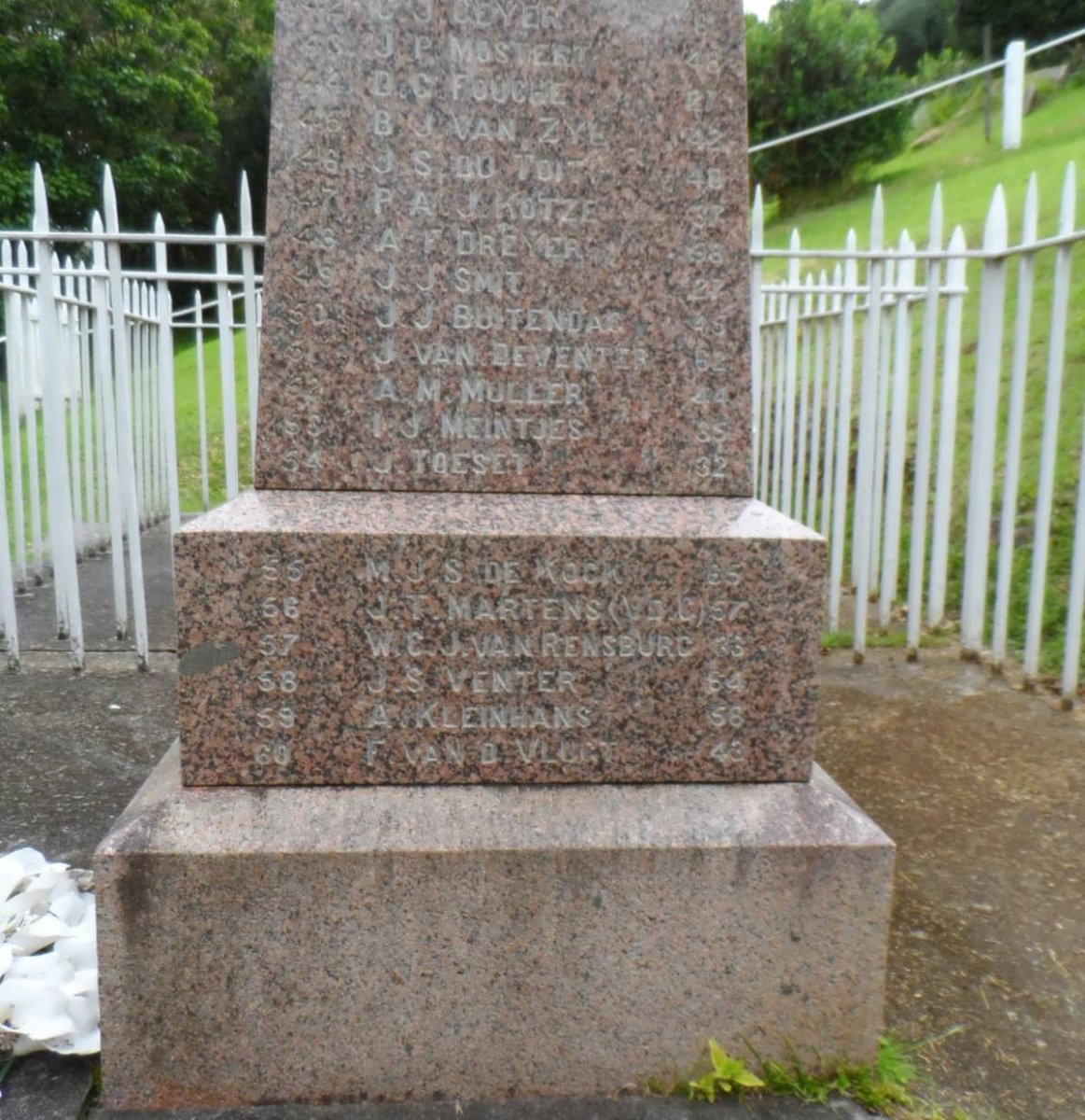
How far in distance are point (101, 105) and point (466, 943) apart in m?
21.6

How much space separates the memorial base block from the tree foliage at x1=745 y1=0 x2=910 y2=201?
2054 centimetres

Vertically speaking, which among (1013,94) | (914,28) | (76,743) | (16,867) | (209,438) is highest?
(914,28)

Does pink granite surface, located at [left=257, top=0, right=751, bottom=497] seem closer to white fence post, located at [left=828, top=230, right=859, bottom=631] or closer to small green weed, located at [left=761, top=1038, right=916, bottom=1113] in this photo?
small green weed, located at [left=761, top=1038, right=916, bottom=1113]

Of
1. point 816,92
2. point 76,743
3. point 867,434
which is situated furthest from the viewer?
point 816,92

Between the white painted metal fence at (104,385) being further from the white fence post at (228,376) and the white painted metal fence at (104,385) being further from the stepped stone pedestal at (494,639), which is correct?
the stepped stone pedestal at (494,639)

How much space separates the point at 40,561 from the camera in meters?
6.88

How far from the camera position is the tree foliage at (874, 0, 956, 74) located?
97.5 feet

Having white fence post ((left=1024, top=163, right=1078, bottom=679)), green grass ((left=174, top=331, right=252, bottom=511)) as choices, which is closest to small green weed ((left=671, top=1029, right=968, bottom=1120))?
white fence post ((left=1024, top=163, right=1078, bottom=679))

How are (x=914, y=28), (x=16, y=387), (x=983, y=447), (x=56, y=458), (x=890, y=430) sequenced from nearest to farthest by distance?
1. (x=56, y=458)
2. (x=983, y=447)
3. (x=890, y=430)
4. (x=16, y=387)
5. (x=914, y=28)

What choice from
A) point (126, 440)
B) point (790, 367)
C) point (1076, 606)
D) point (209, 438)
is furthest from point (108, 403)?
point (209, 438)

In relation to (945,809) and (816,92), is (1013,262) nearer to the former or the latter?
(945,809)

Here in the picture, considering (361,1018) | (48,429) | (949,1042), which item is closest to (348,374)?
(361,1018)

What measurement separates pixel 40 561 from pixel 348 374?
5495 mm

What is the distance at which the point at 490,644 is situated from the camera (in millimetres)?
2119
